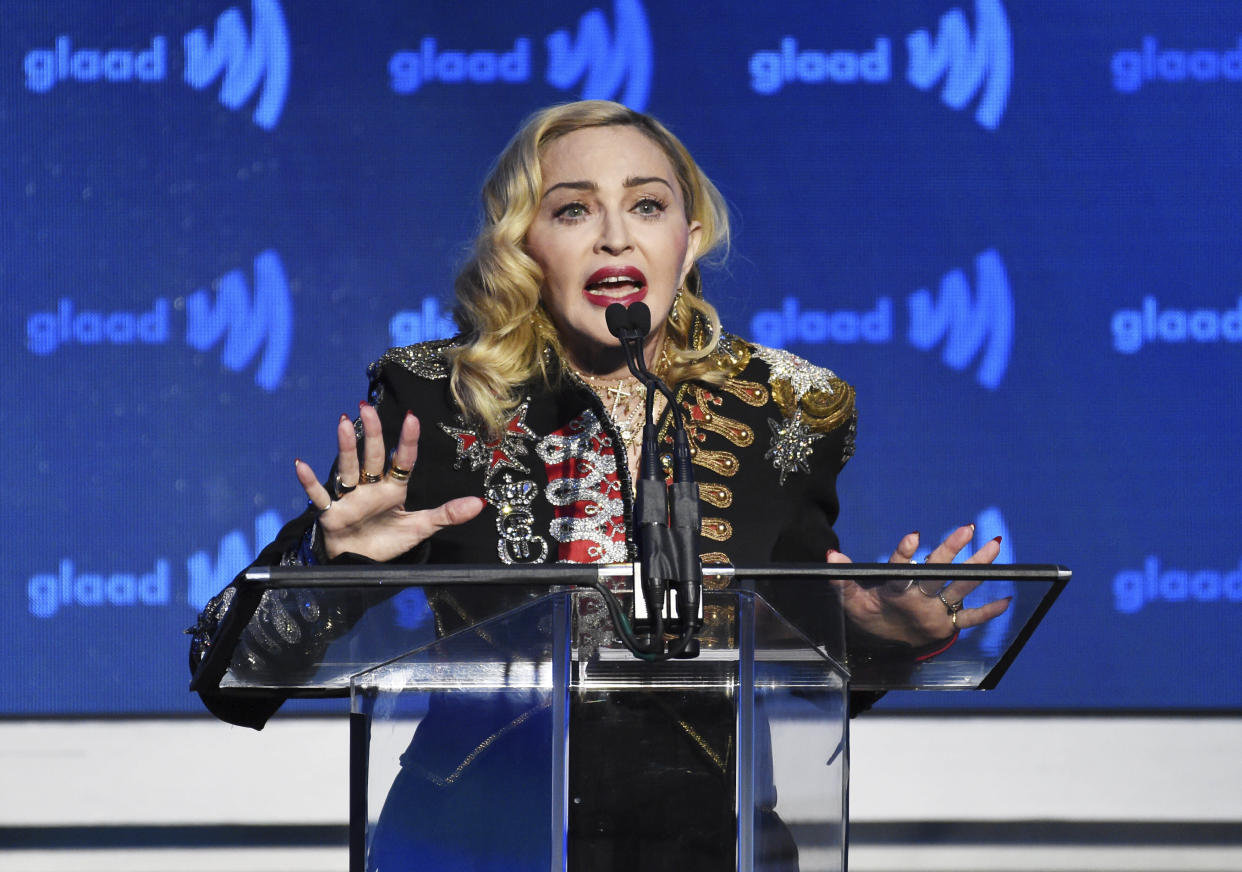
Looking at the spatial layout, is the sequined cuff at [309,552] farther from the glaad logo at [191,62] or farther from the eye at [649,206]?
the glaad logo at [191,62]

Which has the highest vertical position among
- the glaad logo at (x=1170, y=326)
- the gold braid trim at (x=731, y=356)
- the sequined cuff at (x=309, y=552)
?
the glaad logo at (x=1170, y=326)

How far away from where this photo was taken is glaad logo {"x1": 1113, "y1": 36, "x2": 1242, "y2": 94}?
107 inches

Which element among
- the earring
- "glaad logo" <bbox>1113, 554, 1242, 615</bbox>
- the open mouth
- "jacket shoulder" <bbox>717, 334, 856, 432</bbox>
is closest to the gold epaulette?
"jacket shoulder" <bbox>717, 334, 856, 432</bbox>

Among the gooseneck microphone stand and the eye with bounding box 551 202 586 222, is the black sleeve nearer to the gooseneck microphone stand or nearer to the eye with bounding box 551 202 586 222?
the gooseneck microphone stand

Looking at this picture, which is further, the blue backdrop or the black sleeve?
the blue backdrop

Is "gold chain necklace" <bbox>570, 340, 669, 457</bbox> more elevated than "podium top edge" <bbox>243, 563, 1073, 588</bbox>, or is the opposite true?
"gold chain necklace" <bbox>570, 340, 669, 457</bbox>

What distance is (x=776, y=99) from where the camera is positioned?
2.73m

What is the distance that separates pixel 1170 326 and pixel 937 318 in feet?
1.54

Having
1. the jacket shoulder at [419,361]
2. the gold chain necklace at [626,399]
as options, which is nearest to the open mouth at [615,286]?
the gold chain necklace at [626,399]

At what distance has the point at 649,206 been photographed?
6.09ft

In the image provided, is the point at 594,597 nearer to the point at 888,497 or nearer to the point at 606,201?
the point at 606,201

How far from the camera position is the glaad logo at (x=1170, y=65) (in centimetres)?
272

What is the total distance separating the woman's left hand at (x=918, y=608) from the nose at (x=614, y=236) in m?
0.73

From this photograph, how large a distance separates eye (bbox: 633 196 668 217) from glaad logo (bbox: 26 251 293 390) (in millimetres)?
1093
